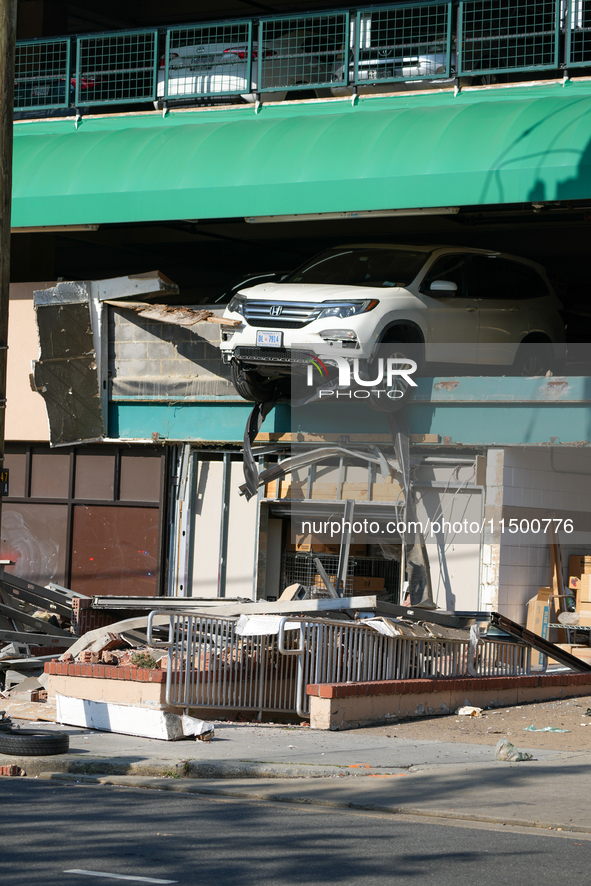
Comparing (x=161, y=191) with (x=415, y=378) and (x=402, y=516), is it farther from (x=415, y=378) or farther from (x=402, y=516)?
(x=402, y=516)

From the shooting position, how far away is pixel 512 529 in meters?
16.4

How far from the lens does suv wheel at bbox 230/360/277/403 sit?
1647cm

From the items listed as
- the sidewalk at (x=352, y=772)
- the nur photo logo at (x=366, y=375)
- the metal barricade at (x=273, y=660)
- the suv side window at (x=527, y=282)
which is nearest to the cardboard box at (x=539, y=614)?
the nur photo logo at (x=366, y=375)

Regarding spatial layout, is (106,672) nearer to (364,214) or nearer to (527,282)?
(364,214)

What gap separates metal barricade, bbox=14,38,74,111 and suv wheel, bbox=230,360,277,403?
6850 mm

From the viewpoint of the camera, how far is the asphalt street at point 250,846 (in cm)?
595

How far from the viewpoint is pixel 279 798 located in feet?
27.1

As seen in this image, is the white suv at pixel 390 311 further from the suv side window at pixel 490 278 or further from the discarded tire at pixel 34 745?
the discarded tire at pixel 34 745

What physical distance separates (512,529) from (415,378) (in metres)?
2.56

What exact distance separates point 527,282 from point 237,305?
180 inches

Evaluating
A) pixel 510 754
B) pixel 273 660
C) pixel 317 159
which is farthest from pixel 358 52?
pixel 510 754

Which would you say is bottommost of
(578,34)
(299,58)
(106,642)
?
(106,642)

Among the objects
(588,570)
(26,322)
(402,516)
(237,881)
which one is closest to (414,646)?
(402,516)

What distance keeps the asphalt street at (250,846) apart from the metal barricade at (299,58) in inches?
538
